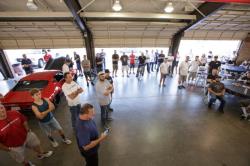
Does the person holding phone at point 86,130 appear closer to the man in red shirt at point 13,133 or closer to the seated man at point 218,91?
the man in red shirt at point 13,133

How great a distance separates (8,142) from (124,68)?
7.28 metres

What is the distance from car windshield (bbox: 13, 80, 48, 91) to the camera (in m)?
4.18

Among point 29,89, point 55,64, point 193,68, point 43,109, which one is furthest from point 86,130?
point 193,68

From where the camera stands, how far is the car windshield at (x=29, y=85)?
13.7 feet

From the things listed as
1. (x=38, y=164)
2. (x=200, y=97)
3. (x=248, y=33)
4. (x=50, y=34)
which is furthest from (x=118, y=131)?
(x=248, y=33)

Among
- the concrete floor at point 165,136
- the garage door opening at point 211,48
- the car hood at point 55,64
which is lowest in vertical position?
the concrete floor at point 165,136

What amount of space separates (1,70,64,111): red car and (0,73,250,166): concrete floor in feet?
2.34

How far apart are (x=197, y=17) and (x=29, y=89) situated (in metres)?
7.77

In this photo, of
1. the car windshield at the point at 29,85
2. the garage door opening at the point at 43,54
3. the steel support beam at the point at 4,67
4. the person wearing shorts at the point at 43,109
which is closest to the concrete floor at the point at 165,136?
the person wearing shorts at the point at 43,109

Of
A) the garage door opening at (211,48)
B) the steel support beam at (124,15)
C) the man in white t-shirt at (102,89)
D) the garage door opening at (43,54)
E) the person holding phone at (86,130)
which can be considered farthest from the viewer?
the garage door opening at (211,48)

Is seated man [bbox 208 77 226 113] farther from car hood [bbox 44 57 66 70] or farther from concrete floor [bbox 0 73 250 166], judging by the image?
car hood [bbox 44 57 66 70]

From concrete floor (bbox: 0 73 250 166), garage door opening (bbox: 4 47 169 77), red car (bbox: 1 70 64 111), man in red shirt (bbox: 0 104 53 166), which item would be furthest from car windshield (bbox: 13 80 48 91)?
garage door opening (bbox: 4 47 169 77)

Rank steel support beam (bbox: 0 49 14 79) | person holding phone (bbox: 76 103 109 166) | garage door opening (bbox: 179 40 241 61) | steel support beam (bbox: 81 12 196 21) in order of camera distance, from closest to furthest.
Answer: person holding phone (bbox: 76 103 109 166), steel support beam (bbox: 81 12 196 21), steel support beam (bbox: 0 49 14 79), garage door opening (bbox: 179 40 241 61)

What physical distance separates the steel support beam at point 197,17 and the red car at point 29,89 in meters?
6.81
